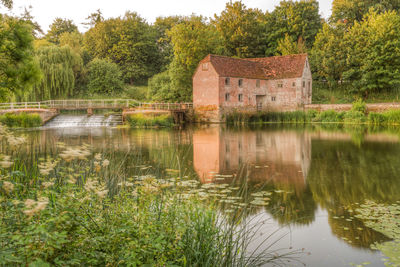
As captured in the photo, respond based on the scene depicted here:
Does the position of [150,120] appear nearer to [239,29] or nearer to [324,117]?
[324,117]

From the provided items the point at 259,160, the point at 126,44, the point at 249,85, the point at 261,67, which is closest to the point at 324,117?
the point at 249,85

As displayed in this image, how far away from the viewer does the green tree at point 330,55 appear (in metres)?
42.8

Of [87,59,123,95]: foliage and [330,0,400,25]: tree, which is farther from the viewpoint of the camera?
[330,0,400,25]: tree

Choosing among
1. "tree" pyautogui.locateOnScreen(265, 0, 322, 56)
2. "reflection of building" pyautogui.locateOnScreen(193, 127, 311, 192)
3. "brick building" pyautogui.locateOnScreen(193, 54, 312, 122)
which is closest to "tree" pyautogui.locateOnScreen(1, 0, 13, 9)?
"reflection of building" pyautogui.locateOnScreen(193, 127, 311, 192)

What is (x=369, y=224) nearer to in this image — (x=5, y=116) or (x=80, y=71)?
(x=5, y=116)

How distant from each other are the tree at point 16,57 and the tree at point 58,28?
199ft

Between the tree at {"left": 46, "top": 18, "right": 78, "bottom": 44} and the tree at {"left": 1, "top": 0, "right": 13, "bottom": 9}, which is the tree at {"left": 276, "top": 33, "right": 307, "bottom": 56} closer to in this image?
the tree at {"left": 46, "top": 18, "right": 78, "bottom": 44}

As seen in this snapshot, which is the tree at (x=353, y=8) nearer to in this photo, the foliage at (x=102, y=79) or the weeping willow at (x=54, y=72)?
the foliage at (x=102, y=79)

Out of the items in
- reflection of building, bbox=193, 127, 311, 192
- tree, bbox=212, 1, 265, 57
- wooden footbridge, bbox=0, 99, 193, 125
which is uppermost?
tree, bbox=212, 1, 265, 57

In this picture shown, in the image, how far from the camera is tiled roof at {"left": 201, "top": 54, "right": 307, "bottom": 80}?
39.4 m

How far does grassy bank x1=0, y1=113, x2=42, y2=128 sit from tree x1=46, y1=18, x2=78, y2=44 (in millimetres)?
36922

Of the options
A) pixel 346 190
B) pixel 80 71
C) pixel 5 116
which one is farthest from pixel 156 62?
pixel 346 190

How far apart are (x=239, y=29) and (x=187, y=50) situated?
43.9 feet

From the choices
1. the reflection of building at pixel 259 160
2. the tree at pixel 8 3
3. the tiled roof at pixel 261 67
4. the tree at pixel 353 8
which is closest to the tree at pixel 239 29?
the tiled roof at pixel 261 67
